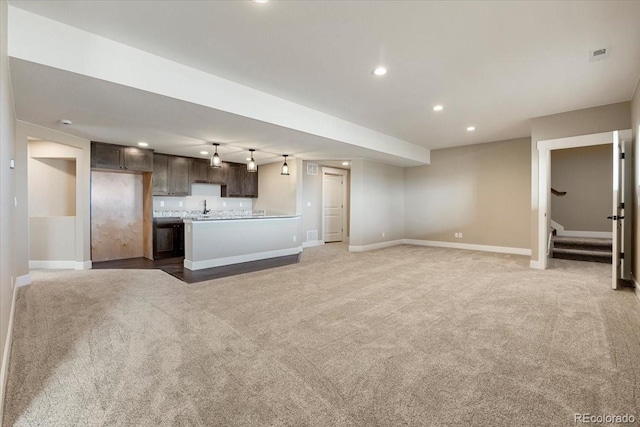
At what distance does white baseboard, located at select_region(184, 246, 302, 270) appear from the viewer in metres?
5.23

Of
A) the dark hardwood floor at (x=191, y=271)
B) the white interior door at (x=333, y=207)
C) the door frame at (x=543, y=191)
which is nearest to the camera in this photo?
the dark hardwood floor at (x=191, y=271)

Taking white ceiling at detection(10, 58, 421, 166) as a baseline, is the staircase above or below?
below

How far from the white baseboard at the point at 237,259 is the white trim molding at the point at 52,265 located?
2.14 metres

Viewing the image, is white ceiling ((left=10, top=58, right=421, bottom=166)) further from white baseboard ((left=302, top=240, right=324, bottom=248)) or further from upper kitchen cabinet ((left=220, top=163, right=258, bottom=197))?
white baseboard ((left=302, top=240, right=324, bottom=248))

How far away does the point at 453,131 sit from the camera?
6.07 meters

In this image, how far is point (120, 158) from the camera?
5.99 meters

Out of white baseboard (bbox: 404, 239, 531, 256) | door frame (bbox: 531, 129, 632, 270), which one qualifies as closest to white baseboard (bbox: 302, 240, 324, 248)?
white baseboard (bbox: 404, 239, 531, 256)

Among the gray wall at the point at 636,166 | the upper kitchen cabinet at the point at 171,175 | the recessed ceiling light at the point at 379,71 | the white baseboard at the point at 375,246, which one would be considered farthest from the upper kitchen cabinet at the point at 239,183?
the gray wall at the point at 636,166

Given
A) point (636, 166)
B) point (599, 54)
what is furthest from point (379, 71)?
point (636, 166)

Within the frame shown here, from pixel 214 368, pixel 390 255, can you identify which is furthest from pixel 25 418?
pixel 390 255

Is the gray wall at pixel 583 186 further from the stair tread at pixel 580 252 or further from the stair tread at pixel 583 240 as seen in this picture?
the stair tread at pixel 580 252

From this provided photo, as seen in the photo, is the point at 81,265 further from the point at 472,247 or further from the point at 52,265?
the point at 472,247

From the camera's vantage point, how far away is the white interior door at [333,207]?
909cm

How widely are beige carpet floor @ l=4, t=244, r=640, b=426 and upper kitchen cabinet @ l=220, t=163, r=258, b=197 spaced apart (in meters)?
4.27
